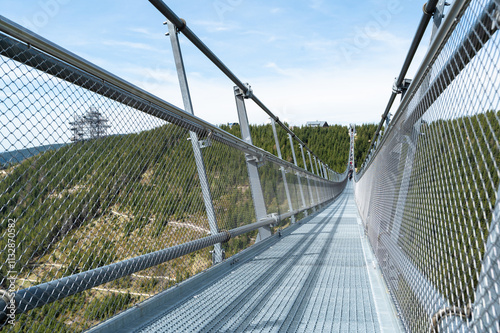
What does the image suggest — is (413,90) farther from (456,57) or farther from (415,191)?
(456,57)

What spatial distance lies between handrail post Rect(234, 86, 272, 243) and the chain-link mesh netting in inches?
101

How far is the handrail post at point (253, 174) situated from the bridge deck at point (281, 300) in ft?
2.71

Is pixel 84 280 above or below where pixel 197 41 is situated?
below

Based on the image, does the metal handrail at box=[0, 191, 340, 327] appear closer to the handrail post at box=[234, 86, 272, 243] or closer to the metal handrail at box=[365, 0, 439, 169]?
the metal handrail at box=[365, 0, 439, 169]

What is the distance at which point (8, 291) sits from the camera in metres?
1.26

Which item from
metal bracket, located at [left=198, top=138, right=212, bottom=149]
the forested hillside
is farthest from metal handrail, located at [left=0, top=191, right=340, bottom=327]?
the forested hillside

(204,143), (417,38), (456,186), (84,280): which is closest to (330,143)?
(204,143)

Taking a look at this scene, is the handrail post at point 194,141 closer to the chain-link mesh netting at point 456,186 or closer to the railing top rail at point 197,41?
the railing top rail at point 197,41

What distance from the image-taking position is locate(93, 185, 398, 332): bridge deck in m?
1.89

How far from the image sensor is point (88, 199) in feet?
5.69

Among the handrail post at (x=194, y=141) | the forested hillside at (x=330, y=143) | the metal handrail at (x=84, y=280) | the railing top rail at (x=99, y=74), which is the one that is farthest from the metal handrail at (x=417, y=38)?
the forested hillside at (x=330, y=143)

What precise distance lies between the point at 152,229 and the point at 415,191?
1280mm

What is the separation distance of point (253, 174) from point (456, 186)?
3315 mm

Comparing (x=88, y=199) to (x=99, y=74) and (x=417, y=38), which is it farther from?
(x=417, y=38)
